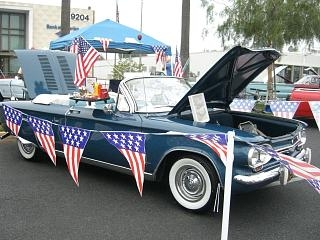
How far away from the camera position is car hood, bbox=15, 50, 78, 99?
7.78 metres

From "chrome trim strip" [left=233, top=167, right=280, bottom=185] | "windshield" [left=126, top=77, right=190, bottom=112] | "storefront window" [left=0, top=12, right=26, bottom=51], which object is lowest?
"chrome trim strip" [left=233, top=167, right=280, bottom=185]

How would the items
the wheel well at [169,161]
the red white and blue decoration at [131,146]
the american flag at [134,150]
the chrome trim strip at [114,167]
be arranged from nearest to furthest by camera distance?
the red white and blue decoration at [131,146] < the wheel well at [169,161] < the american flag at [134,150] < the chrome trim strip at [114,167]

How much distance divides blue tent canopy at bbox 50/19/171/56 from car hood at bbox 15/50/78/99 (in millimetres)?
4559

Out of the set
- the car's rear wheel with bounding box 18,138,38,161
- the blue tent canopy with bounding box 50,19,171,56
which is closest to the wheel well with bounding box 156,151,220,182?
the car's rear wheel with bounding box 18,138,38,161

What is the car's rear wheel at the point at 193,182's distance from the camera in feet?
15.7

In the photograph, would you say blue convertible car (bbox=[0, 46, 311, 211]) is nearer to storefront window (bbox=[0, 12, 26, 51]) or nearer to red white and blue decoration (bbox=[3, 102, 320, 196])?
red white and blue decoration (bbox=[3, 102, 320, 196])

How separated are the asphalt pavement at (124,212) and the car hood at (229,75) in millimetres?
1259

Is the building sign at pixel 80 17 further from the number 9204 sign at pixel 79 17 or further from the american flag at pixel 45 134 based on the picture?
the american flag at pixel 45 134

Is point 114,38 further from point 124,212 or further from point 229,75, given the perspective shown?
point 124,212

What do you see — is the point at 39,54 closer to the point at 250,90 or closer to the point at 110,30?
the point at 110,30

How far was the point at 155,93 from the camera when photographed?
19.5 feet

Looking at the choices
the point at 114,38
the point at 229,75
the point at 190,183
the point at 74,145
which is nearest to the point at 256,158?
the point at 190,183

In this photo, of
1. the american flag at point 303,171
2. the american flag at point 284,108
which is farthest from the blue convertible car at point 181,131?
the american flag at point 284,108

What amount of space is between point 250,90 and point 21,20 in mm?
28995
